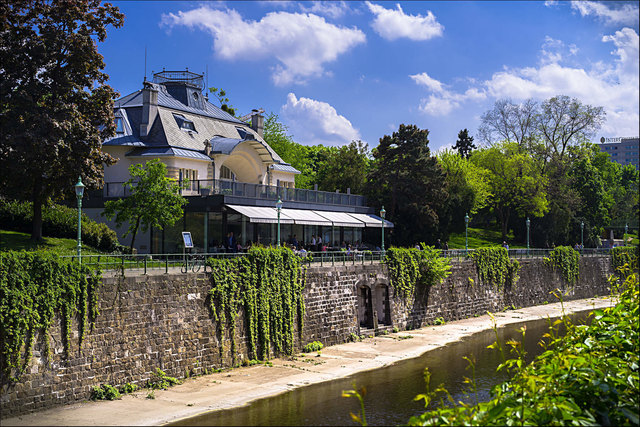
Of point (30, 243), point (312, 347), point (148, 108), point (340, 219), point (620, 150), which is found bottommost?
point (312, 347)

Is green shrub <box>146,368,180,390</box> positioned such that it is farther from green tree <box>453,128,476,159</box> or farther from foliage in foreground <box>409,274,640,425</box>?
green tree <box>453,128,476,159</box>

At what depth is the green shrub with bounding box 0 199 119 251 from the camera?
29250mm

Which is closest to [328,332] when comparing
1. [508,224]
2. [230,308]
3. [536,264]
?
[230,308]

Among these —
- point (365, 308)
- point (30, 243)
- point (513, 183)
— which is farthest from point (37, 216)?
point (513, 183)

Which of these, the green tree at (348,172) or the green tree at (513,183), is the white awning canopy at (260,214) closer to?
the green tree at (348,172)

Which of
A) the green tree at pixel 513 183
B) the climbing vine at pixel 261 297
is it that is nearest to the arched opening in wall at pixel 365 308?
the climbing vine at pixel 261 297

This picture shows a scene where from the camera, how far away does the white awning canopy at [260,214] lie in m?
33.9

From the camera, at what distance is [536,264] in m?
45.9

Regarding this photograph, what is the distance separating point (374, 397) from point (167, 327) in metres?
7.03

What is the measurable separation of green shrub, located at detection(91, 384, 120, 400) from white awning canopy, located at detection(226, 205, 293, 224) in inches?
627

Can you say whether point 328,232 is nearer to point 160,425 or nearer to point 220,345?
point 220,345

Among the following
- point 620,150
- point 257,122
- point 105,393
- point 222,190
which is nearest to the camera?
point 105,393

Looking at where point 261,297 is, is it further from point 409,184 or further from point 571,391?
point 409,184

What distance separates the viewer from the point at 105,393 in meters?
18.4
